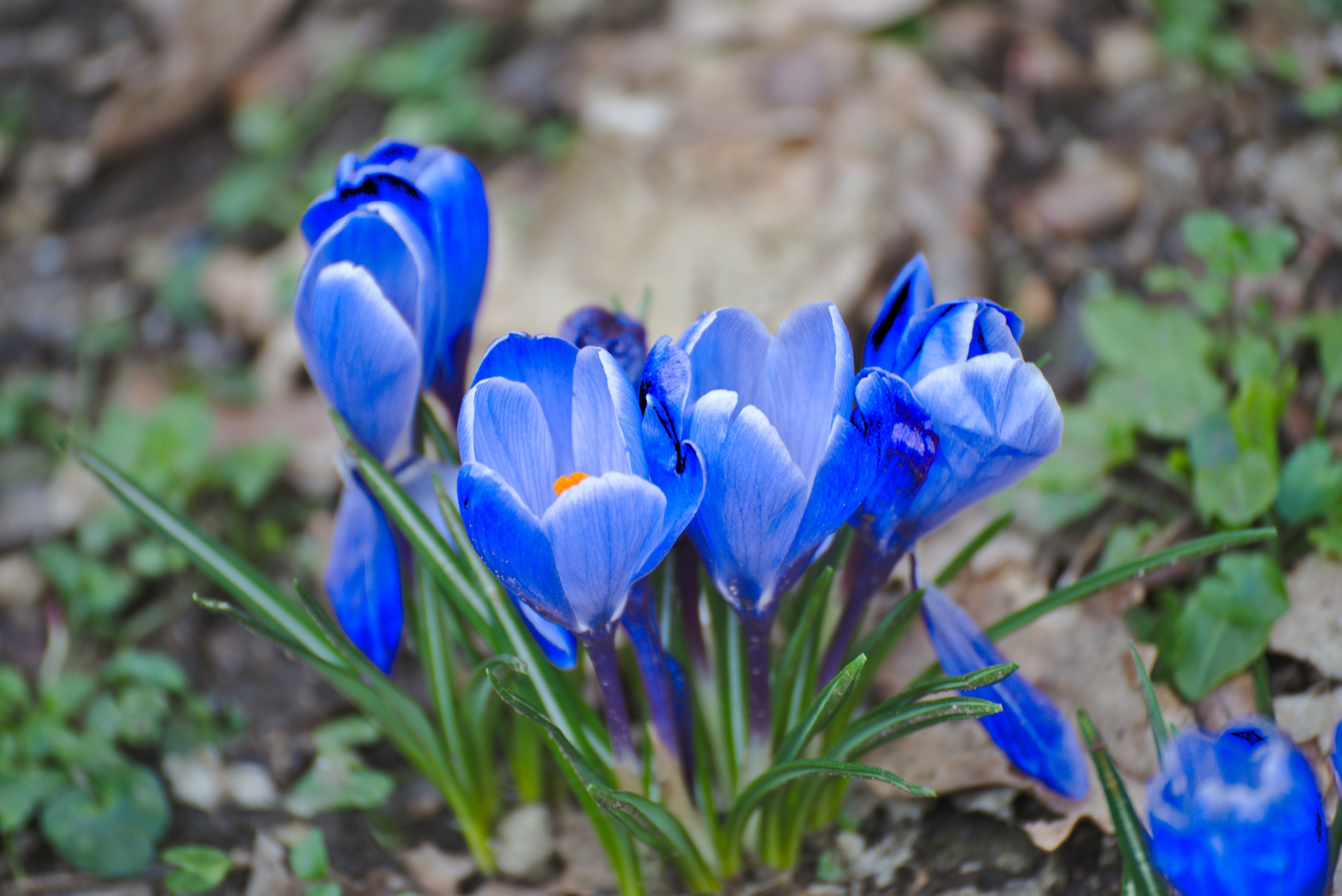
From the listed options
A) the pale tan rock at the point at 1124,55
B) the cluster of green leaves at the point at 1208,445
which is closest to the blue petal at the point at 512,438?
the cluster of green leaves at the point at 1208,445

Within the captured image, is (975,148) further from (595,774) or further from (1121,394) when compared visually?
(595,774)

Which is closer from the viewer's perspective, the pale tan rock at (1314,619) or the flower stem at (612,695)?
the flower stem at (612,695)

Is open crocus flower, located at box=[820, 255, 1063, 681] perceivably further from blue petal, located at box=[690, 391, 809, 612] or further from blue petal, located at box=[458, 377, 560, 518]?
blue petal, located at box=[458, 377, 560, 518]

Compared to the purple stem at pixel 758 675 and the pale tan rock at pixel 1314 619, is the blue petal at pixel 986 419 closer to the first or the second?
the purple stem at pixel 758 675

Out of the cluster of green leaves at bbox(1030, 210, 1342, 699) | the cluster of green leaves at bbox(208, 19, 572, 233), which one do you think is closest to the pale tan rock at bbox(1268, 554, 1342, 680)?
the cluster of green leaves at bbox(1030, 210, 1342, 699)

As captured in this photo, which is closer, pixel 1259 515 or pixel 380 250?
pixel 380 250

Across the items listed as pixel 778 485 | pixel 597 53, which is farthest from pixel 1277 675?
pixel 597 53

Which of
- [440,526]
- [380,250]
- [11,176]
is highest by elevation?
[11,176]

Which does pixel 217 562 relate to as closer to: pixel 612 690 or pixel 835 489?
pixel 612 690
